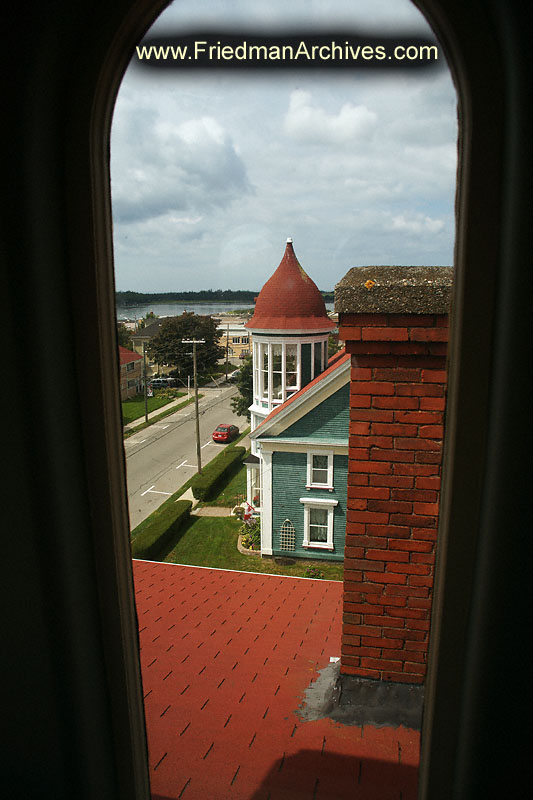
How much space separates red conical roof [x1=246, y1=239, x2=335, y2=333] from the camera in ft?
36.8

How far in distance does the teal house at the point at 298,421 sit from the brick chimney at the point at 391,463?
6.85 metres

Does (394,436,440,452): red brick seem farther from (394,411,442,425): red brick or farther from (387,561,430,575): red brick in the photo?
(387,561,430,575): red brick

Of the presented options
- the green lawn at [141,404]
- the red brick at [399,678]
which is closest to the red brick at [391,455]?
the red brick at [399,678]

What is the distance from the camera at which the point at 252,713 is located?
6.58 feet

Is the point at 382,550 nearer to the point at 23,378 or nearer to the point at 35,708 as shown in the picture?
the point at 35,708

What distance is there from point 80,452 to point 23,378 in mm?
182

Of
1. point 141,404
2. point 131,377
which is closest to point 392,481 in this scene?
point 131,377

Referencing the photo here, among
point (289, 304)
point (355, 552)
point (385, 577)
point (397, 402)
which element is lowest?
point (385, 577)

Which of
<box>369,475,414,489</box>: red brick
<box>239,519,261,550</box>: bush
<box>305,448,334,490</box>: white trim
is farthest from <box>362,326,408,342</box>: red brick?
<box>239,519,261,550</box>: bush

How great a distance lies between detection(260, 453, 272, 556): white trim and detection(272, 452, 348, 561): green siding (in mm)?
84

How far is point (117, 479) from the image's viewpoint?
107 centimetres

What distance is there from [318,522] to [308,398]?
2723mm

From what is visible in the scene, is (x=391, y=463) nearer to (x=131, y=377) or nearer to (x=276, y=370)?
(x=276, y=370)

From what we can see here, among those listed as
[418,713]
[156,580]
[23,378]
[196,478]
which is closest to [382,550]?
[418,713]
